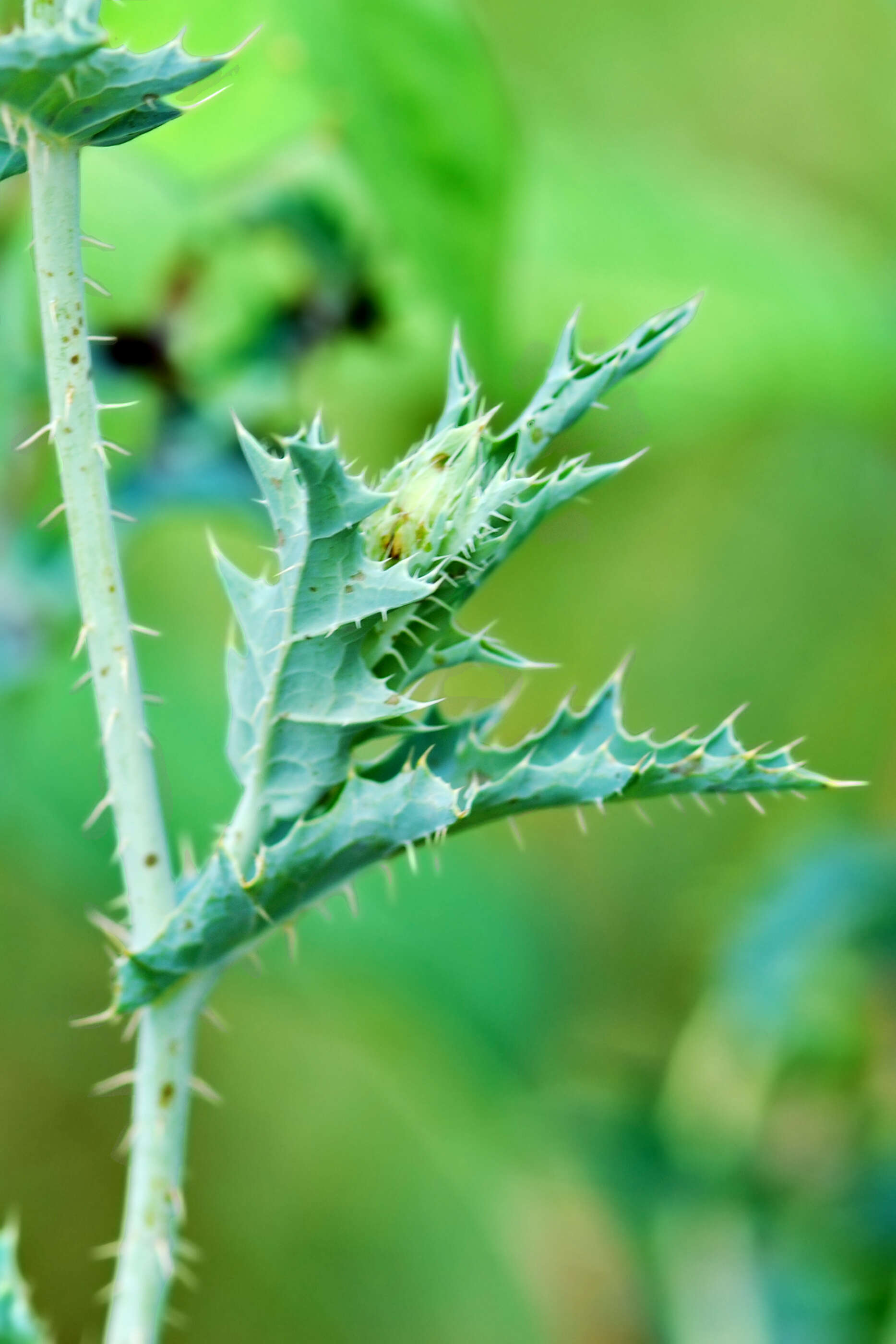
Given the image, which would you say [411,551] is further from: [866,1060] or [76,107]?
[866,1060]

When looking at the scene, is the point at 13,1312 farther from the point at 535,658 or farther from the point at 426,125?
the point at 535,658

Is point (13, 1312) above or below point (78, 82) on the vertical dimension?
below

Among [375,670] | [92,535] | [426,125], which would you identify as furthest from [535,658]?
[92,535]

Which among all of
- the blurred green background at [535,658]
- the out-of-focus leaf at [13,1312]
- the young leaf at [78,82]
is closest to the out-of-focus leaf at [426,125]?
the blurred green background at [535,658]

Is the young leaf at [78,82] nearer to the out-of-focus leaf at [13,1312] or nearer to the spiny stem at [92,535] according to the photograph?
the spiny stem at [92,535]

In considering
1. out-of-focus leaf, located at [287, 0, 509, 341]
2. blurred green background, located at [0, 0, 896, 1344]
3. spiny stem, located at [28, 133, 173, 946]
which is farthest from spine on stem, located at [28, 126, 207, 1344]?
out-of-focus leaf, located at [287, 0, 509, 341]

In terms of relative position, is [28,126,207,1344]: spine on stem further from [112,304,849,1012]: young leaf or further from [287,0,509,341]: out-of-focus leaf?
[287,0,509,341]: out-of-focus leaf

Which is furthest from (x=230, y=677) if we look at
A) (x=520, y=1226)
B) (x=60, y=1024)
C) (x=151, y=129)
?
(x=520, y=1226)
